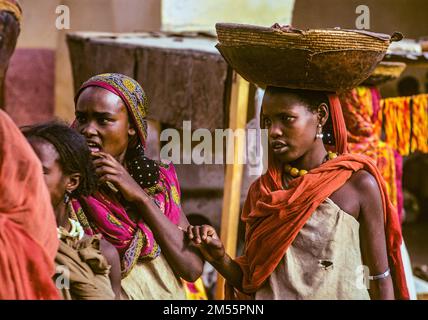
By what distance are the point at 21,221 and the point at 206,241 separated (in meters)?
0.86

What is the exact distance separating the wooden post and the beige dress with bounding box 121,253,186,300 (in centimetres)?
176

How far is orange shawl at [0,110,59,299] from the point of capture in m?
2.33

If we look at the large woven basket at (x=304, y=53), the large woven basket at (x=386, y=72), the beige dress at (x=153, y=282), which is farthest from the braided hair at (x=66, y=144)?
the large woven basket at (x=386, y=72)

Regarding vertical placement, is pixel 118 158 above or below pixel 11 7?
below

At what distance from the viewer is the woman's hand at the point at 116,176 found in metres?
2.85

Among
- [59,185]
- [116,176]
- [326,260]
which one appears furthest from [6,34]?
[326,260]

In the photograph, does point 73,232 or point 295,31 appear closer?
point 73,232

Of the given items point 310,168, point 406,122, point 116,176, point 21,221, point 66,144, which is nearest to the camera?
point 21,221

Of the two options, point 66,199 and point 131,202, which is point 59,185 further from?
point 131,202

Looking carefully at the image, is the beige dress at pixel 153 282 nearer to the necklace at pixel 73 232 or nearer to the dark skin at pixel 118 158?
the dark skin at pixel 118 158

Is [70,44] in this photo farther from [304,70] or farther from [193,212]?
[304,70]

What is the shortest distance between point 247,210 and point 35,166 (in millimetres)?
1129

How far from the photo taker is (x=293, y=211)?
2.99m

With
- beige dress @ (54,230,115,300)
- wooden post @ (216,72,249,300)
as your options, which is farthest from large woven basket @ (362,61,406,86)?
beige dress @ (54,230,115,300)
